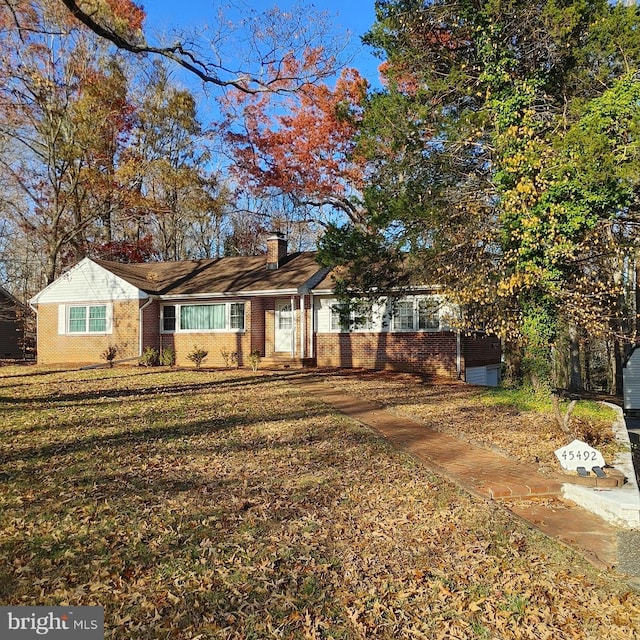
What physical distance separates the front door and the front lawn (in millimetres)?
13182

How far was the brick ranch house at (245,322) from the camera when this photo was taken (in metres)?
19.2

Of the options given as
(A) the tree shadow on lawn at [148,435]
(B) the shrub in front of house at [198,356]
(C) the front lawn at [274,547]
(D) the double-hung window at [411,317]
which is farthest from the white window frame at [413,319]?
(C) the front lawn at [274,547]

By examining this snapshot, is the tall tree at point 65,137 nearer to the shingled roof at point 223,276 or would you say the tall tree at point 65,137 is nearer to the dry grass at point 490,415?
the shingled roof at point 223,276

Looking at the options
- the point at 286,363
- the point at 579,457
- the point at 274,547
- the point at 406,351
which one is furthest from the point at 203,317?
the point at 274,547

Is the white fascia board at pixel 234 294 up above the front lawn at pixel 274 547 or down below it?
above

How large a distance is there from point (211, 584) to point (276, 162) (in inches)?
1018

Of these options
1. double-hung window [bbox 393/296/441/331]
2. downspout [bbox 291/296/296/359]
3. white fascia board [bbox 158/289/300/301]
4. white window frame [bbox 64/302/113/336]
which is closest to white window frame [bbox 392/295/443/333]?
double-hung window [bbox 393/296/441/331]

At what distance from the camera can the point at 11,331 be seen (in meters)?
29.9

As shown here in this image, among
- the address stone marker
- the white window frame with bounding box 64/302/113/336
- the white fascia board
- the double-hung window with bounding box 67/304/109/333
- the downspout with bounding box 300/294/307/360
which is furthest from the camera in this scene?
the double-hung window with bounding box 67/304/109/333

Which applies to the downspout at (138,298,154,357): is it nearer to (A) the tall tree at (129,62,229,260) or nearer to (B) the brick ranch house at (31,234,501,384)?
(B) the brick ranch house at (31,234,501,384)

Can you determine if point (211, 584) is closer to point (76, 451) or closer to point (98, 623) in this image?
point (98, 623)

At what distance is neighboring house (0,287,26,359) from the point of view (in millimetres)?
28562

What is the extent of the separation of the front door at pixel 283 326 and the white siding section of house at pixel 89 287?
18.3 feet

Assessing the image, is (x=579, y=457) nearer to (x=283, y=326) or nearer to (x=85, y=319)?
(x=283, y=326)
